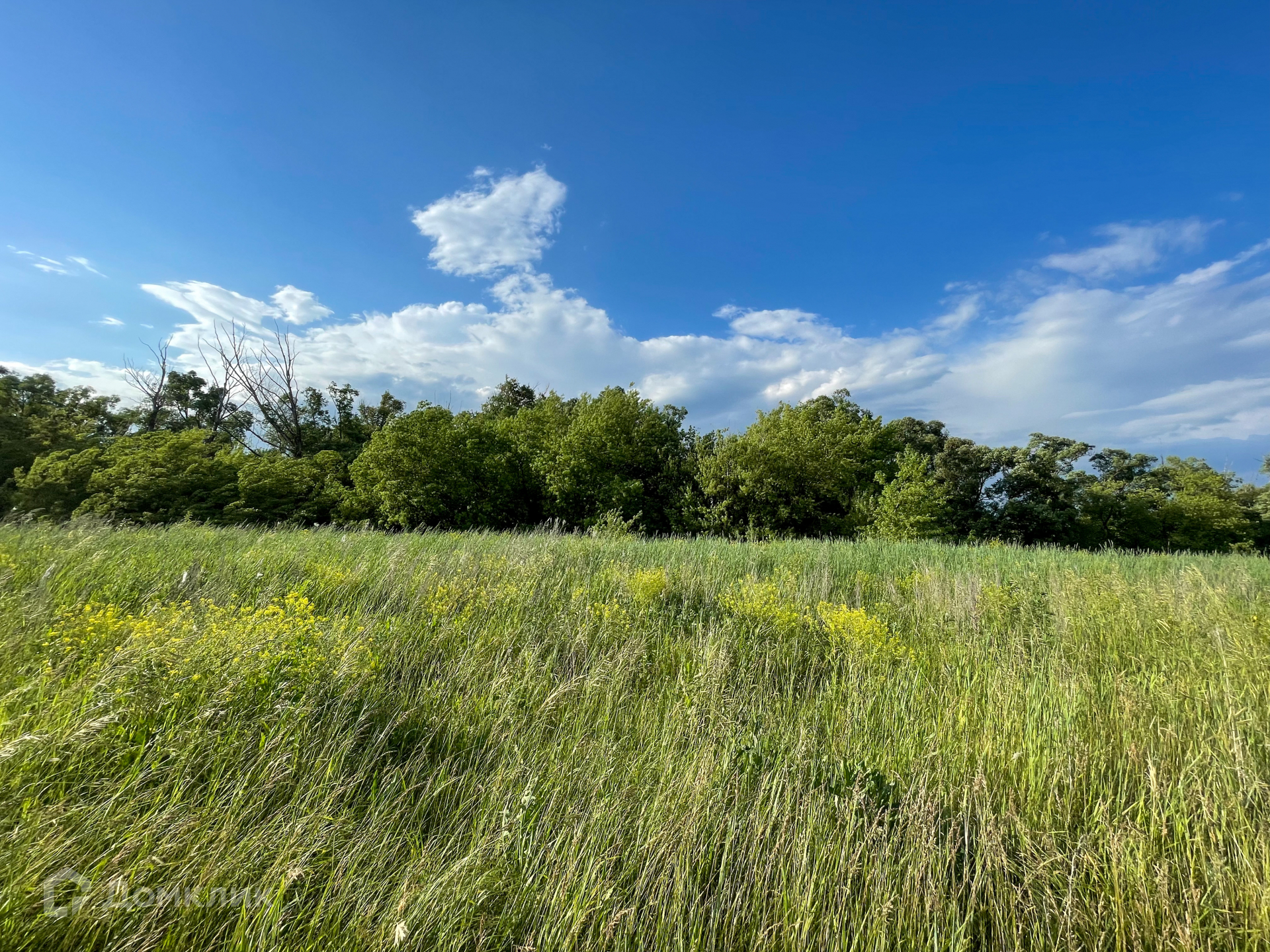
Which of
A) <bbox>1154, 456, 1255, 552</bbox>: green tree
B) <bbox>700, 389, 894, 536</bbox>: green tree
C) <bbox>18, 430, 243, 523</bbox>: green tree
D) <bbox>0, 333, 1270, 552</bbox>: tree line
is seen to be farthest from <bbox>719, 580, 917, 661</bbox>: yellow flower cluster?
<bbox>1154, 456, 1255, 552</bbox>: green tree

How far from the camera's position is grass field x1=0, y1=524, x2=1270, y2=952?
66.3 inches

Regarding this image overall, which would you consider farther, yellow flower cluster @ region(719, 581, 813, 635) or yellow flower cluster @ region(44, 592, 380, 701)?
yellow flower cluster @ region(719, 581, 813, 635)

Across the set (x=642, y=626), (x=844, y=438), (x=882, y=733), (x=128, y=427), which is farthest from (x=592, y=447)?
(x=128, y=427)

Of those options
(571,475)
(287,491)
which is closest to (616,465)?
(571,475)

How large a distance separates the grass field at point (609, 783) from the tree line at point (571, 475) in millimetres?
16566

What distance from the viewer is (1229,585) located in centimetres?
715

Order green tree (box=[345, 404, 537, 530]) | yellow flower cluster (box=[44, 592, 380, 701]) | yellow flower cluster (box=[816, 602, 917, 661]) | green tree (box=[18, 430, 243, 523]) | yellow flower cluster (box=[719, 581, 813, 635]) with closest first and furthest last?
yellow flower cluster (box=[44, 592, 380, 701]) < yellow flower cluster (box=[816, 602, 917, 661]) < yellow flower cluster (box=[719, 581, 813, 635]) < green tree (box=[18, 430, 243, 523]) < green tree (box=[345, 404, 537, 530])

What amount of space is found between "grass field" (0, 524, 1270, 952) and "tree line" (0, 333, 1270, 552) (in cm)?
1657

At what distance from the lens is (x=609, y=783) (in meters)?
2.44

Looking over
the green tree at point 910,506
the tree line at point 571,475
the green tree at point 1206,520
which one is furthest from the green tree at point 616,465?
the green tree at point 1206,520

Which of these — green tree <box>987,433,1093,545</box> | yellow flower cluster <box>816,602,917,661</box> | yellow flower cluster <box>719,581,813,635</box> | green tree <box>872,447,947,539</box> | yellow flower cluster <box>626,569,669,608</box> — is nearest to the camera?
yellow flower cluster <box>816,602,917,661</box>

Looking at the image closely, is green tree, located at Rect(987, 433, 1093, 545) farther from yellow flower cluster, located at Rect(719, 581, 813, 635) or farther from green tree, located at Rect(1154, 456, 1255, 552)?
yellow flower cluster, located at Rect(719, 581, 813, 635)

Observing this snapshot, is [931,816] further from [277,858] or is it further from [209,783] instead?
[209,783]

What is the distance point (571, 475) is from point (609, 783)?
25594mm
